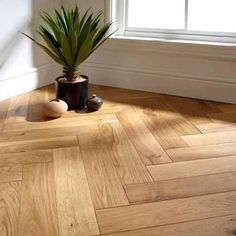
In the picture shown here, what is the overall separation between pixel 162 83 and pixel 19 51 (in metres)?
0.85

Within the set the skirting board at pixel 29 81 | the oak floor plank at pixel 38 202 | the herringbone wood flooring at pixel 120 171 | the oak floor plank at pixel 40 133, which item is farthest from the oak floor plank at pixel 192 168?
the skirting board at pixel 29 81

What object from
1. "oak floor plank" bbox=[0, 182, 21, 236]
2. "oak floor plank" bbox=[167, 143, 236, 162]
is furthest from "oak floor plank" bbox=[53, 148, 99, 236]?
"oak floor plank" bbox=[167, 143, 236, 162]

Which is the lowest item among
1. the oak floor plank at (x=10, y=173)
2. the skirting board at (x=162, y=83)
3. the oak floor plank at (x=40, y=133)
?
the oak floor plank at (x=10, y=173)

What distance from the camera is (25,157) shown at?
1350 mm

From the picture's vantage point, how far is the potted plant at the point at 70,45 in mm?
1762

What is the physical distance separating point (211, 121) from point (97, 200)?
855 millimetres

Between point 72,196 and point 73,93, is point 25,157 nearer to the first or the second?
point 72,196

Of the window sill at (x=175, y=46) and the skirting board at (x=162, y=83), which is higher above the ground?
the window sill at (x=175, y=46)

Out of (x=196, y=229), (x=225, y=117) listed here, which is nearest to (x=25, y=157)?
(x=196, y=229)

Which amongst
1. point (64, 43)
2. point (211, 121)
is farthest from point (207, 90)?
point (64, 43)

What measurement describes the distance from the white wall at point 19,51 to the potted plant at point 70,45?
0.27 metres

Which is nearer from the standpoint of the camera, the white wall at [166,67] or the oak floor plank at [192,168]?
the oak floor plank at [192,168]

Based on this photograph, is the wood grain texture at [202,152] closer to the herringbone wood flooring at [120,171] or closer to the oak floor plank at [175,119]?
the herringbone wood flooring at [120,171]

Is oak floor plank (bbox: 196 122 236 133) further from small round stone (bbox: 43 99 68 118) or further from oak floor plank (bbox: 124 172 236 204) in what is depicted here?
small round stone (bbox: 43 99 68 118)
